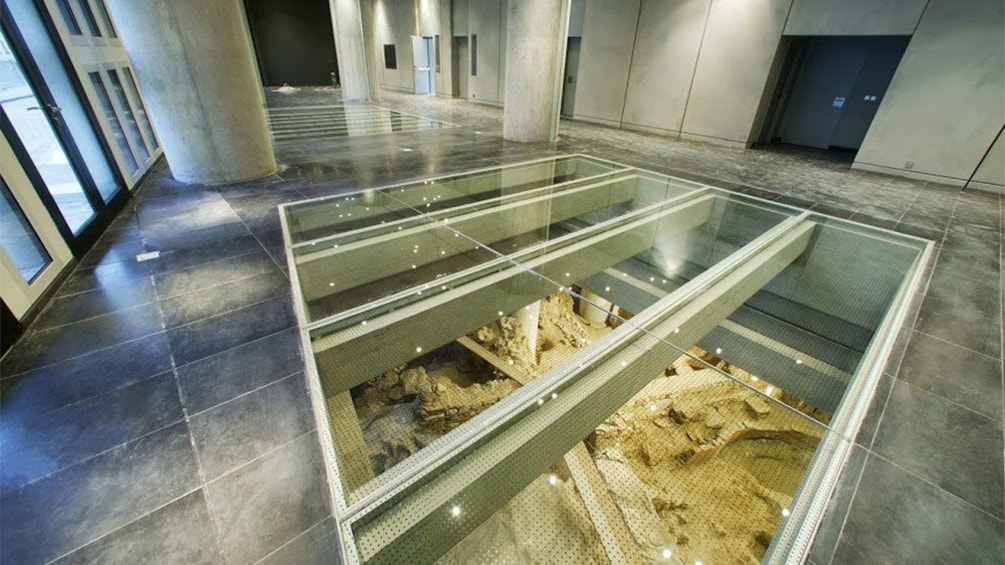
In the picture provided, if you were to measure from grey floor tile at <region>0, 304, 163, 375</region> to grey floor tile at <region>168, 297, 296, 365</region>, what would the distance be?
0.22 metres

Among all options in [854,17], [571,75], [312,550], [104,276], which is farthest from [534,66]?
[312,550]

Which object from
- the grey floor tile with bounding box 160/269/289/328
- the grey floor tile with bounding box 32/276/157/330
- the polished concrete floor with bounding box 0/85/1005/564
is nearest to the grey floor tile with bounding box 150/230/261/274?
the polished concrete floor with bounding box 0/85/1005/564

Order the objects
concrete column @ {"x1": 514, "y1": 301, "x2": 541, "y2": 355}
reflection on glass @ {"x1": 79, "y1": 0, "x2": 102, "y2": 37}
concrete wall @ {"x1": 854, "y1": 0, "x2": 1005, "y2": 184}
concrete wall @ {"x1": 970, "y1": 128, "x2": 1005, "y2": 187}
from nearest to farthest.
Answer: concrete column @ {"x1": 514, "y1": 301, "x2": 541, "y2": 355} < reflection on glass @ {"x1": 79, "y1": 0, "x2": 102, "y2": 37} < concrete wall @ {"x1": 854, "y1": 0, "x2": 1005, "y2": 184} < concrete wall @ {"x1": 970, "y1": 128, "x2": 1005, "y2": 187}

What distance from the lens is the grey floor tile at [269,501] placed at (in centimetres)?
133

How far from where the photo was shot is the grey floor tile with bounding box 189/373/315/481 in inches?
62.3

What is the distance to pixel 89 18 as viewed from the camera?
4535 mm

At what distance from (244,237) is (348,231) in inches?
33.4

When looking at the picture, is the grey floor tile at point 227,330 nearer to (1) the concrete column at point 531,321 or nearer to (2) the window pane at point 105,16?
(1) the concrete column at point 531,321

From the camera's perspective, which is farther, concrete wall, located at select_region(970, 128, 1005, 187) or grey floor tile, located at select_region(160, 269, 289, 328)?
concrete wall, located at select_region(970, 128, 1005, 187)

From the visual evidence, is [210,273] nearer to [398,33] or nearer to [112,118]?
[112,118]

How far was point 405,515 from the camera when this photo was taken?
148cm

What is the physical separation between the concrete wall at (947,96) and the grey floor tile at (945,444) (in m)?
6.32

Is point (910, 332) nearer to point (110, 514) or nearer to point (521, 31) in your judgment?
point (110, 514)

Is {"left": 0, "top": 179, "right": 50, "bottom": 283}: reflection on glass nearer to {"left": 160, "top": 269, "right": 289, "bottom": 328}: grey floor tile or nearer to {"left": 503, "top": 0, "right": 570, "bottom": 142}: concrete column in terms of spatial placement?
{"left": 160, "top": 269, "right": 289, "bottom": 328}: grey floor tile
